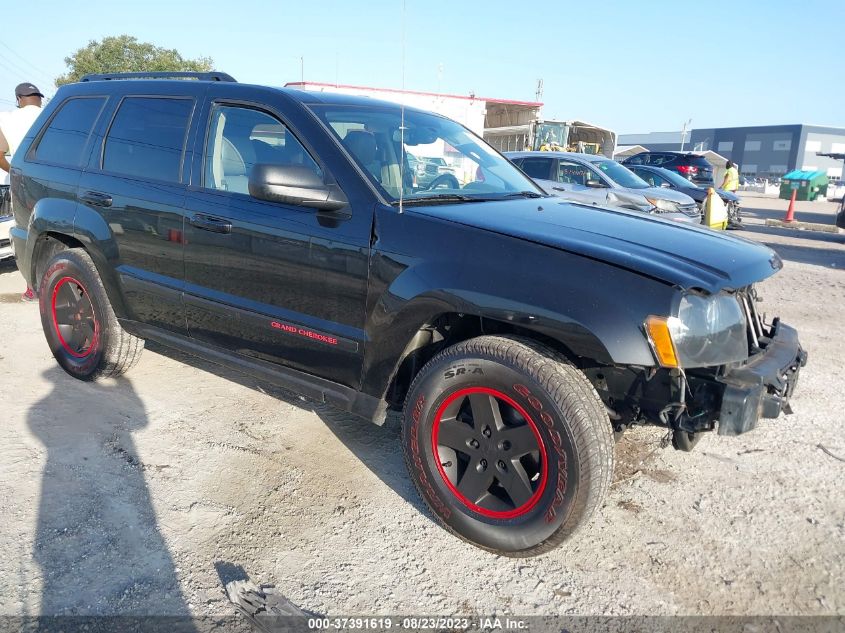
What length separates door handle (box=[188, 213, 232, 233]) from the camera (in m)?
3.08

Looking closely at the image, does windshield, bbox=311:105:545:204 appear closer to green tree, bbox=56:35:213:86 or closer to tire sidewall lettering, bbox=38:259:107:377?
tire sidewall lettering, bbox=38:259:107:377

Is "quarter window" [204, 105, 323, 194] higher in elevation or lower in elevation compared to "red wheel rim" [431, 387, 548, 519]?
higher

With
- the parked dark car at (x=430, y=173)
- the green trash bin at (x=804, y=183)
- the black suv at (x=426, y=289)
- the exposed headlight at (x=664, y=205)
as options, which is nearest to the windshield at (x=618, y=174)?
the exposed headlight at (x=664, y=205)

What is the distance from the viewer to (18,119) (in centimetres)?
639

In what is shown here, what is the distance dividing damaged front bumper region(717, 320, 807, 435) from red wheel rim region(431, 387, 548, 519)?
0.68m

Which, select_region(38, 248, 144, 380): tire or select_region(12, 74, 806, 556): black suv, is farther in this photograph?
select_region(38, 248, 144, 380): tire

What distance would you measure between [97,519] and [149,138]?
210 cm

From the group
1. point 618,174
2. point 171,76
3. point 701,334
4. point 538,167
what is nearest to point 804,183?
point 618,174

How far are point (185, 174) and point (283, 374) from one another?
121 centimetres

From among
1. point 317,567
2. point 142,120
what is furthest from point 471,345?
point 142,120

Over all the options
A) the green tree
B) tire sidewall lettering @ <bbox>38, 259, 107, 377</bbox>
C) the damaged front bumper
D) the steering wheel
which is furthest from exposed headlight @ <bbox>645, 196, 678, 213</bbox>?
the green tree

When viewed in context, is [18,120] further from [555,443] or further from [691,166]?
[691,166]

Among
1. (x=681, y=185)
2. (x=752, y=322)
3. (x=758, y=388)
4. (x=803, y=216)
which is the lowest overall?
(x=803, y=216)

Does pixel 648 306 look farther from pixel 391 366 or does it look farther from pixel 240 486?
pixel 240 486
